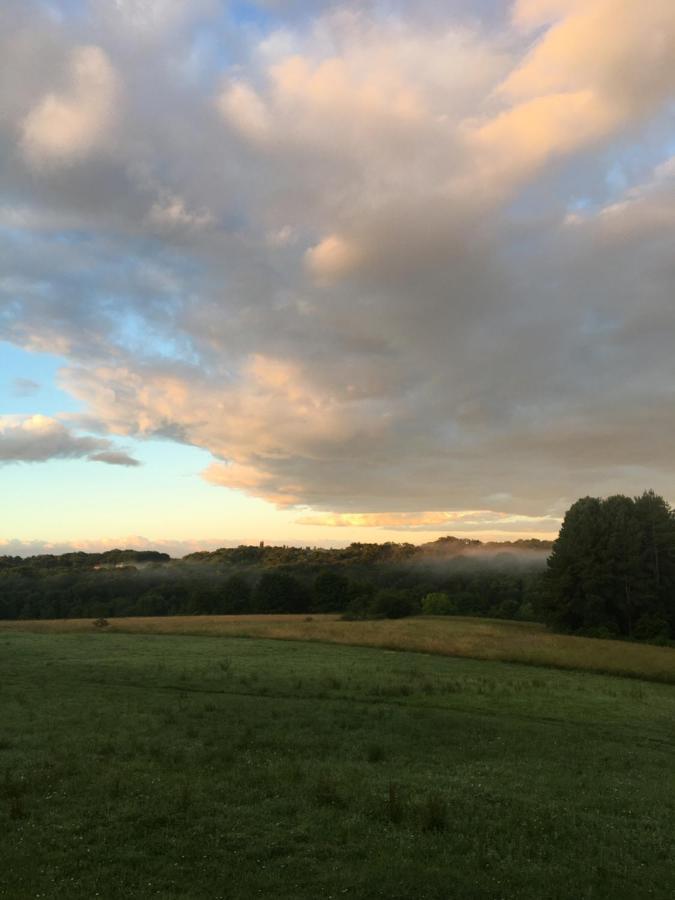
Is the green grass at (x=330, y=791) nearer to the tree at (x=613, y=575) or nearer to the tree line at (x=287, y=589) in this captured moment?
the tree at (x=613, y=575)

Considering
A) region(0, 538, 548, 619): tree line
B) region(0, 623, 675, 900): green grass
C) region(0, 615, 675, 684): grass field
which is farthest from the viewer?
region(0, 538, 548, 619): tree line

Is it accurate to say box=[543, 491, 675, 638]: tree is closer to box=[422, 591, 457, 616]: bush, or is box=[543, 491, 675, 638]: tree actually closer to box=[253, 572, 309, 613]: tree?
box=[422, 591, 457, 616]: bush

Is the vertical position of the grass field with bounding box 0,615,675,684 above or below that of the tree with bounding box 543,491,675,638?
below

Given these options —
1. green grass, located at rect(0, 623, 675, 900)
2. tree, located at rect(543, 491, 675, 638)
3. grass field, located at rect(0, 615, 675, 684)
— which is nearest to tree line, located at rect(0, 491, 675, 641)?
tree, located at rect(543, 491, 675, 638)

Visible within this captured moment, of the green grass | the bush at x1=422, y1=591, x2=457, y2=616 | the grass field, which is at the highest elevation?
the green grass

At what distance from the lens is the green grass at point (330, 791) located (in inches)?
380

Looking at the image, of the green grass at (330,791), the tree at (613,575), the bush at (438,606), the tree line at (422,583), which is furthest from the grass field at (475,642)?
the bush at (438,606)

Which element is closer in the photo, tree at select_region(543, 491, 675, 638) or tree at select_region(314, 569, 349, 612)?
tree at select_region(543, 491, 675, 638)

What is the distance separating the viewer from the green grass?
9.65 metres

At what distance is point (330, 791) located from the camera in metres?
13.6

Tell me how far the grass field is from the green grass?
1348cm

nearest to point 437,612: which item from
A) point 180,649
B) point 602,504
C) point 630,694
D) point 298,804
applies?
point 602,504

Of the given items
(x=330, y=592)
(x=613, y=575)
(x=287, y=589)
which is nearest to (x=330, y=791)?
(x=613, y=575)

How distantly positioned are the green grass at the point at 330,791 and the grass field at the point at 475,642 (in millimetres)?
13482
